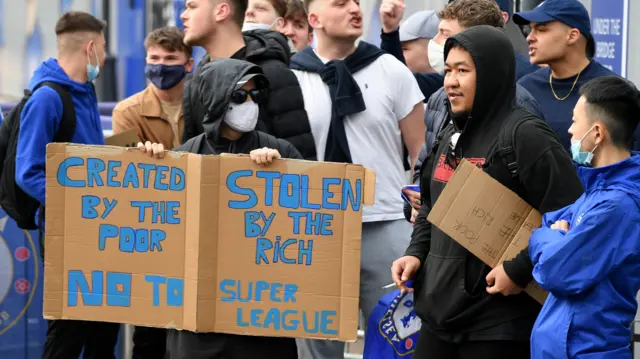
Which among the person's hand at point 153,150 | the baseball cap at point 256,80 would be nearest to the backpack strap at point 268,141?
the baseball cap at point 256,80

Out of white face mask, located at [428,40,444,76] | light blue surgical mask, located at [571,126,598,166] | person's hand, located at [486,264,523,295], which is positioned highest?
white face mask, located at [428,40,444,76]

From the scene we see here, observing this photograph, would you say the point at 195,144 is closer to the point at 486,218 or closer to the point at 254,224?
the point at 254,224

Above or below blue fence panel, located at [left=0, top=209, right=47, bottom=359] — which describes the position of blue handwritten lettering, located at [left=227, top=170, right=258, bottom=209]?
above

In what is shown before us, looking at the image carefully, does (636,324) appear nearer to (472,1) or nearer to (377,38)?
(472,1)

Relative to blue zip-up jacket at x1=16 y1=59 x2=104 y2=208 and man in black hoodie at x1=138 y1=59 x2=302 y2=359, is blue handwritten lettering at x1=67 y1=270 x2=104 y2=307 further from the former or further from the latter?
blue zip-up jacket at x1=16 y1=59 x2=104 y2=208

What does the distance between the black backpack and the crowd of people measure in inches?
1.3

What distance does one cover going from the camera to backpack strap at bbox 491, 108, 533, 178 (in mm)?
4457

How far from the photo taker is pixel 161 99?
731 centimetres

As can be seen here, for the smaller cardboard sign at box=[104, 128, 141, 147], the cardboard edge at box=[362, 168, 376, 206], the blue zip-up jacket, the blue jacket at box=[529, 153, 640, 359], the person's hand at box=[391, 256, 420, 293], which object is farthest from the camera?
the smaller cardboard sign at box=[104, 128, 141, 147]

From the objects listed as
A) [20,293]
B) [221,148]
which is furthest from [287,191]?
[20,293]

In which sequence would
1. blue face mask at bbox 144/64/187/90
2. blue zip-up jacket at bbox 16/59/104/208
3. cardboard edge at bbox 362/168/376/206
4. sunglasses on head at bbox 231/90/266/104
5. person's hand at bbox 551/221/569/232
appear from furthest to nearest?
blue face mask at bbox 144/64/187/90, blue zip-up jacket at bbox 16/59/104/208, sunglasses on head at bbox 231/90/266/104, cardboard edge at bbox 362/168/376/206, person's hand at bbox 551/221/569/232

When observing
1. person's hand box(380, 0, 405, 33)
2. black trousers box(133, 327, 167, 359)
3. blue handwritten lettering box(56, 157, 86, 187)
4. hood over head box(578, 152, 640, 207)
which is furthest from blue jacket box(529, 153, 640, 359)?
black trousers box(133, 327, 167, 359)

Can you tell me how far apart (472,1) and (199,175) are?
1.62 meters

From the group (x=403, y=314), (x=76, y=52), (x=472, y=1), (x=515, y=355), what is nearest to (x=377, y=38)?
(x=76, y=52)
